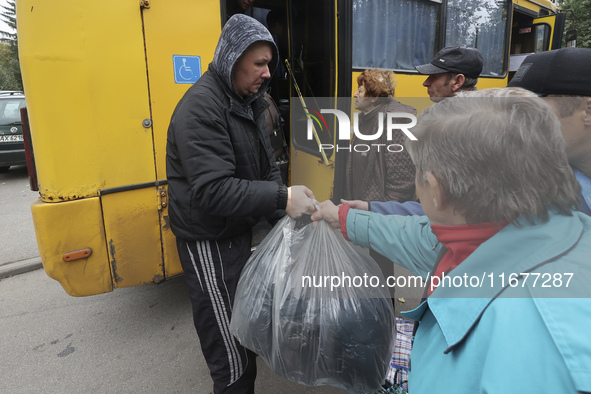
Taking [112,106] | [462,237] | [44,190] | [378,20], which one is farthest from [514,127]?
[378,20]

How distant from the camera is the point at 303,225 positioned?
175cm

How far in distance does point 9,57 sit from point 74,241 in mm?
40646

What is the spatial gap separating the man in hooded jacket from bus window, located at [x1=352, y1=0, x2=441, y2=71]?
61.0 inches

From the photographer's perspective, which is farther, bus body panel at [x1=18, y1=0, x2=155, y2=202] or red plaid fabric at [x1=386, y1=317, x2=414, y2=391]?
bus body panel at [x1=18, y1=0, x2=155, y2=202]

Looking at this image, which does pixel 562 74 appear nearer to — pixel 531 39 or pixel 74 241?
pixel 74 241

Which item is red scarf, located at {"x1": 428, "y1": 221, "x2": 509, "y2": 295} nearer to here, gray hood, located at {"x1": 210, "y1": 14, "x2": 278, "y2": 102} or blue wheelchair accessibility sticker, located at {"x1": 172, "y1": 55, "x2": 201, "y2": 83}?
gray hood, located at {"x1": 210, "y1": 14, "x2": 278, "y2": 102}

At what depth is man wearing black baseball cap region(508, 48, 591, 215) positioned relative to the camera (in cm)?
121

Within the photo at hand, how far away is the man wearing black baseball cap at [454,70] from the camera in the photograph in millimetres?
2582

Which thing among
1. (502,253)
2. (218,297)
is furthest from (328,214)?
(502,253)

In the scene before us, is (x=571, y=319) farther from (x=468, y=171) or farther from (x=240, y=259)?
(x=240, y=259)

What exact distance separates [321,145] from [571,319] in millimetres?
2638

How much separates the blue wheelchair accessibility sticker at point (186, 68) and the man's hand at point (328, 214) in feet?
4.57

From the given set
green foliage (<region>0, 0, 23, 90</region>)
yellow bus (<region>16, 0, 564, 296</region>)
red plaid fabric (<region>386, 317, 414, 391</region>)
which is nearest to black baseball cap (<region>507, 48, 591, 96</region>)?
red plaid fabric (<region>386, 317, 414, 391</region>)

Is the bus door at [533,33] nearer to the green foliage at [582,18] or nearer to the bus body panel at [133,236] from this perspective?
the bus body panel at [133,236]
